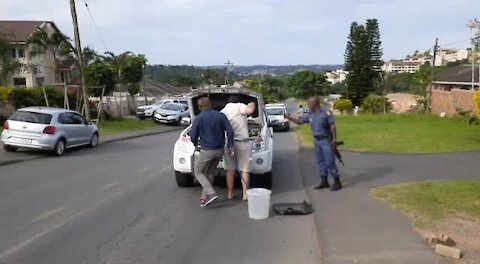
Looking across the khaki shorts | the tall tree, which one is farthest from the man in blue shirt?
the tall tree

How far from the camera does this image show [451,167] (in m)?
11.7

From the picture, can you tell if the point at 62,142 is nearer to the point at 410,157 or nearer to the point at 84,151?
the point at 84,151

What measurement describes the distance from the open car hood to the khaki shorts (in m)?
1.95

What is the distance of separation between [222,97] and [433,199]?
15.6ft

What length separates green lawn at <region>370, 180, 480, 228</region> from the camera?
7.08m

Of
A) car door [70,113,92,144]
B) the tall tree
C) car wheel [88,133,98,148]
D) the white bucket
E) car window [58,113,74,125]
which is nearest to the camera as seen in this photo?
the white bucket

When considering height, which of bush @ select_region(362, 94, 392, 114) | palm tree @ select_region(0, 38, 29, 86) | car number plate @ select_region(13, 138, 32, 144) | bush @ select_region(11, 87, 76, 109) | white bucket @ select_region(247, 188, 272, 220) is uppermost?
palm tree @ select_region(0, 38, 29, 86)

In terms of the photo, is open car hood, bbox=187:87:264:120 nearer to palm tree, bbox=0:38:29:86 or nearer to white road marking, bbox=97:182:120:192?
white road marking, bbox=97:182:120:192

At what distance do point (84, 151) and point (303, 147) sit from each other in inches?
295

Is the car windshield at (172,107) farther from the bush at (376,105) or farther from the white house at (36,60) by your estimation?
the bush at (376,105)

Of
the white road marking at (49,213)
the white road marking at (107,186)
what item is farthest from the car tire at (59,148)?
the white road marking at (49,213)

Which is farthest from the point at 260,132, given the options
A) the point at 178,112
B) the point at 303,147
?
the point at 178,112

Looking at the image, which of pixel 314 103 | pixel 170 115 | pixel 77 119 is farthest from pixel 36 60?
pixel 314 103

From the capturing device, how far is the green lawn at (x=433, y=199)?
7082mm
